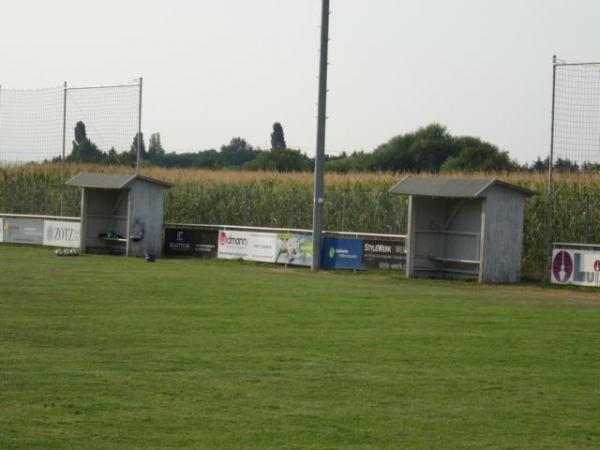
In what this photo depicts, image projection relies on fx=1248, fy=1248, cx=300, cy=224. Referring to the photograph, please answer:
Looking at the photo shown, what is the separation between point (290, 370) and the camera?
15305 millimetres

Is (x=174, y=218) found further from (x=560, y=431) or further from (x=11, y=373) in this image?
(x=560, y=431)

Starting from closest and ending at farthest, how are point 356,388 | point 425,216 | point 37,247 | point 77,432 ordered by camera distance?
point 77,432
point 356,388
point 425,216
point 37,247

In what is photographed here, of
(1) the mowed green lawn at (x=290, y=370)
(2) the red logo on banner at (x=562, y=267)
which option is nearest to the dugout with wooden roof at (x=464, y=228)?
(2) the red logo on banner at (x=562, y=267)

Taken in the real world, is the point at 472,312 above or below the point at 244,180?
below

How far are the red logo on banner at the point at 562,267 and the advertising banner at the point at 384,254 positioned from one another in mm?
5211

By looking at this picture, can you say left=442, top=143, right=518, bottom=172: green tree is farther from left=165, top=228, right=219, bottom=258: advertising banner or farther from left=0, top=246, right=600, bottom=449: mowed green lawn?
left=0, top=246, right=600, bottom=449: mowed green lawn

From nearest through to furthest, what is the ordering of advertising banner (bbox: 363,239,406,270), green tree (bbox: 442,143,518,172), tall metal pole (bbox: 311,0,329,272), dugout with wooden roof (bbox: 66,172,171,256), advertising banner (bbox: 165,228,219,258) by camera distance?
1. advertising banner (bbox: 363,239,406,270)
2. tall metal pole (bbox: 311,0,329,272)
3. advertising banner (bbox: 165,228,219,258)
4. dugout with wooden roof (bbox: 66,172,171,256)
5. green tree (bbox: 442,143,518,172)

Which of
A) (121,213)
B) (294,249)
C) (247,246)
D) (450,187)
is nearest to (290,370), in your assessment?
(450,187)

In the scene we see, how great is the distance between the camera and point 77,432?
11266mm

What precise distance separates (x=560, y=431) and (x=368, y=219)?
34.3 m

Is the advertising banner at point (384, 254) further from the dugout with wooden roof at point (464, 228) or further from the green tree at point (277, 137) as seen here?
the green tree at point (277, 137)

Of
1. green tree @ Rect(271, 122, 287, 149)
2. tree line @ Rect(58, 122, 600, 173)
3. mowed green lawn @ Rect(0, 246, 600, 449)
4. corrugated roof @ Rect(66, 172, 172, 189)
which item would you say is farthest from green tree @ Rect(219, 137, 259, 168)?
mowed green lawn @ Rect(0, 246, 600, 449)

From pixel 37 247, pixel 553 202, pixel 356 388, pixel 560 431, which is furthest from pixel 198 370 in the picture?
pixel 37 247

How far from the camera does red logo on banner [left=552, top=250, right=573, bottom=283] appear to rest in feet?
111
